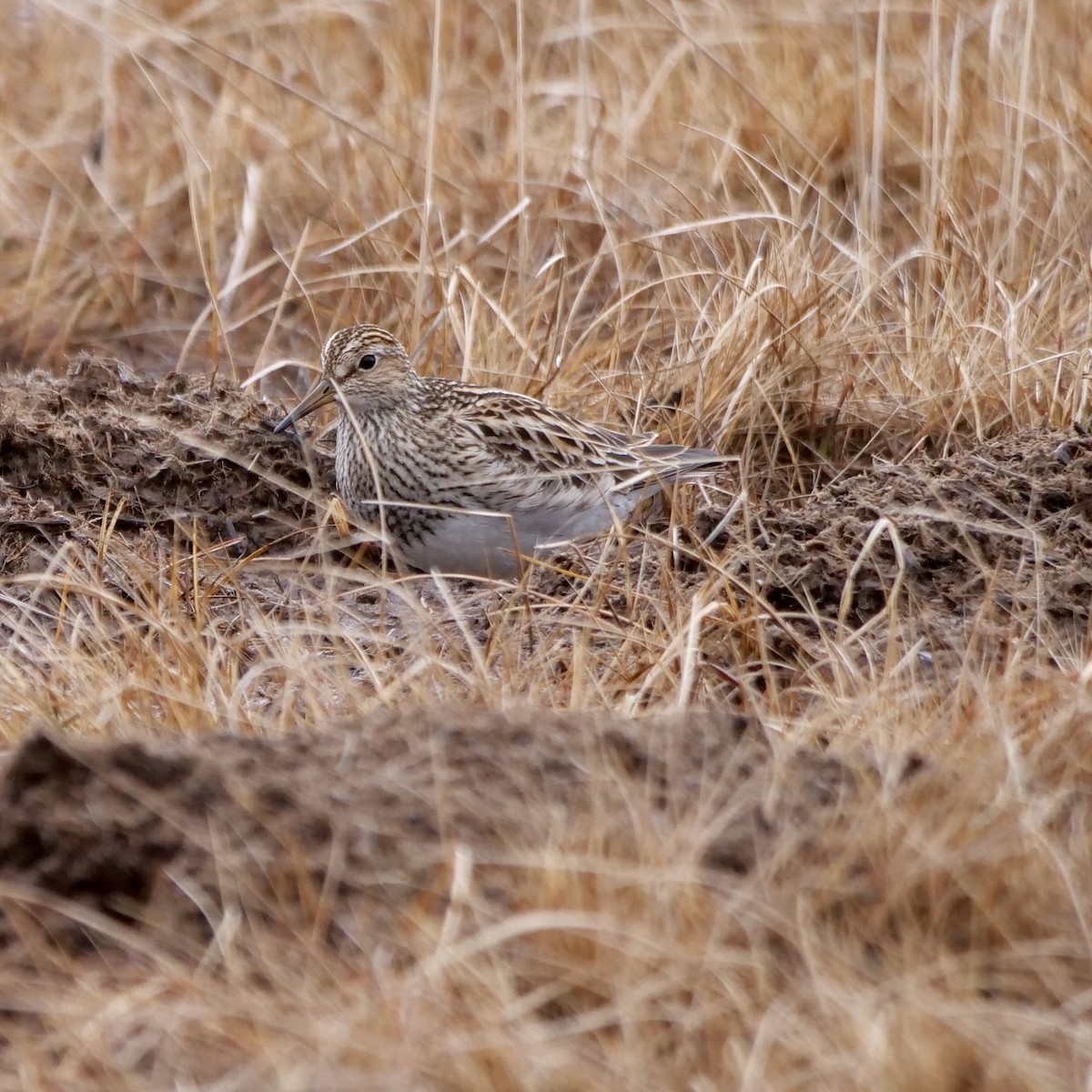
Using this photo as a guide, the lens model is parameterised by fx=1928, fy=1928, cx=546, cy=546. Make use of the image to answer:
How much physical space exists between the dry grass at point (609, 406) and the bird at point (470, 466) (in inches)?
7.9

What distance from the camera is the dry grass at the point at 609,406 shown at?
2.77 m

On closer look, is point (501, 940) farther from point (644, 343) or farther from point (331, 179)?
point (331, 179)

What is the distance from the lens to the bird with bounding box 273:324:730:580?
5.29 m

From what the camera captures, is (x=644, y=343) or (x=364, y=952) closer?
(x=364, y=952)

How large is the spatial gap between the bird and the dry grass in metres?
0.20

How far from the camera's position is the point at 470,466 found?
5.50m

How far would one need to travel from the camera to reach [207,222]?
6.93 meters

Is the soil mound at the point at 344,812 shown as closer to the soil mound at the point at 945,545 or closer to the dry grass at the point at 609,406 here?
the dry grass at the point at 609,406

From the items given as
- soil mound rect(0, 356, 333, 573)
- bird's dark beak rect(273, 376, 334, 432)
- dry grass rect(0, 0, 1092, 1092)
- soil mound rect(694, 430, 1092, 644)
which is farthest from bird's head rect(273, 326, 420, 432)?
soil mound rect(694, 430, 1092, 644)

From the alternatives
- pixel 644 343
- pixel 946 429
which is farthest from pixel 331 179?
pixel 946 429

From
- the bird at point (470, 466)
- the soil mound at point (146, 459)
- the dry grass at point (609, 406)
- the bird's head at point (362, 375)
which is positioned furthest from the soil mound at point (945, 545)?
the soil mound at point (146, 459)

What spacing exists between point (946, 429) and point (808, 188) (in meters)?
1.62

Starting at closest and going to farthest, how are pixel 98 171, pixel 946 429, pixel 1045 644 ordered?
1. pixel 1045 644
2. pixel 946 429
3. pixel 98 171

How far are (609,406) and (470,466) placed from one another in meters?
0.86
